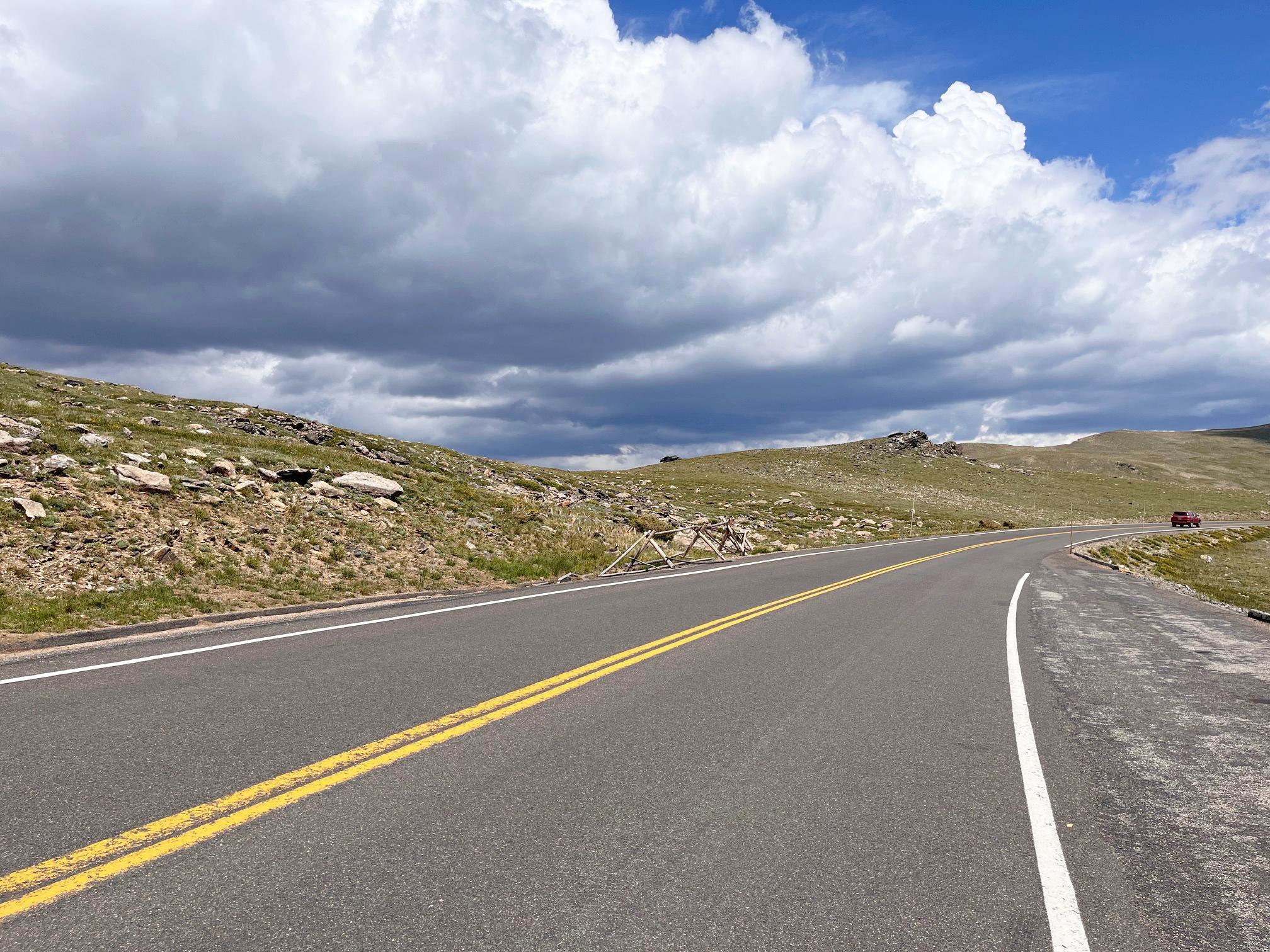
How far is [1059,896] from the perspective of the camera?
12.1ft

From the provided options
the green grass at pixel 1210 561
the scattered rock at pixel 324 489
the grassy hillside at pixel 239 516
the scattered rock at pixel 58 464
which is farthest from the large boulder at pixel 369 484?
the green grass at pixel 1210 561

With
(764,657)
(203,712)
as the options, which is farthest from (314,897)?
(764,657)

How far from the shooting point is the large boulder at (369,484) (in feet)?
72.2

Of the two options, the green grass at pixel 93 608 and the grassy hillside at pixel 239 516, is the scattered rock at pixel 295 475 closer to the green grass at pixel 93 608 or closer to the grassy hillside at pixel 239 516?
the grassy hillside at pixel 239 516

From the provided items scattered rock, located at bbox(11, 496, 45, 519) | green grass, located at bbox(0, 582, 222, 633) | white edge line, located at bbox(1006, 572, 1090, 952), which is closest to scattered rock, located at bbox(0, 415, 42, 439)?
scattered rock, located at bbox(11, 496, 45, 519)

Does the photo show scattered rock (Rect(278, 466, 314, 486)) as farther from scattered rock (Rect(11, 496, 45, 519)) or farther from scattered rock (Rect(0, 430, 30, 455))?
Result: scattered rock (Rect(11, 496, 45, 519))

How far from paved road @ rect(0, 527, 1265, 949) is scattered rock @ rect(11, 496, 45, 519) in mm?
6326

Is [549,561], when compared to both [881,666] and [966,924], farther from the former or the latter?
[966,924]

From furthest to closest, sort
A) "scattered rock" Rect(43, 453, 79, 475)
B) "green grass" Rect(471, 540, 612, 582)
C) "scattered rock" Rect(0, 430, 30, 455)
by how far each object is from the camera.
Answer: "green grass" Rect(471, 540, 612, 582), "scattered rock" Rect(0, 430, 30, 455), "scattered rock" Rect(43, 453, 79, 475)

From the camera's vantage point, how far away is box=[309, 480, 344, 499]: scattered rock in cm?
2033

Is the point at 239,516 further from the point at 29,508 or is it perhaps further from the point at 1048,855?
the point at 1048,855

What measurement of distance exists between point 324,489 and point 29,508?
7544mm

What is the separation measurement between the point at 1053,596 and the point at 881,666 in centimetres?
1142

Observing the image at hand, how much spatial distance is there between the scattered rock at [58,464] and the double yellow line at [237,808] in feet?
45.6
